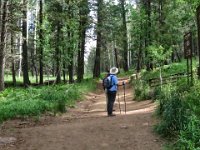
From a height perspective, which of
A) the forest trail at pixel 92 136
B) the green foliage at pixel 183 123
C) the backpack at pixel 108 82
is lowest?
the forest trail at pixel 92 136

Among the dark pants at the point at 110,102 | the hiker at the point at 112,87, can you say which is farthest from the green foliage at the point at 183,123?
the dark pants at the point at 110,102

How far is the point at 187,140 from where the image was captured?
7.92 m

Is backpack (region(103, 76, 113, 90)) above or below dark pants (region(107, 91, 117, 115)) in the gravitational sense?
above

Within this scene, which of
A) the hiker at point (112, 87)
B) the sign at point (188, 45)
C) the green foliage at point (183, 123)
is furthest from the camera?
the hiker at point (112, 87)

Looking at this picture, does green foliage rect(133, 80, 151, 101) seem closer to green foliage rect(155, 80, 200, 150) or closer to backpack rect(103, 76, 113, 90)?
backpack rect(103, 76, 113, 90)

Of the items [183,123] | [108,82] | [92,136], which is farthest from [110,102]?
[183,123]

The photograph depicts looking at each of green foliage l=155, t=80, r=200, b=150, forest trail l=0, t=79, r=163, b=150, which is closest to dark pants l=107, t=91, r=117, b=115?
forest trail l=0, t=79, r=163, b=150

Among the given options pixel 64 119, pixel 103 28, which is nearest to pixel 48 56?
pixel 103 28

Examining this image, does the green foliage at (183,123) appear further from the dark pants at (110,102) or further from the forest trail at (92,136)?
the dark pants at (110,102)

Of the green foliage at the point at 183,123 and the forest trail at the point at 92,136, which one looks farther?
the forest trail at the point at 92,136

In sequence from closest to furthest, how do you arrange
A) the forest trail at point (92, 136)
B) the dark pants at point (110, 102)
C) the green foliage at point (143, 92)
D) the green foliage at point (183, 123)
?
the green foliage at point (183, 123) → the forest trail at point (92, 136) → the dark pants at point (110, 102) → the green foliage at point (143, 92)

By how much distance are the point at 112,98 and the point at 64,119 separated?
2097 millimetres

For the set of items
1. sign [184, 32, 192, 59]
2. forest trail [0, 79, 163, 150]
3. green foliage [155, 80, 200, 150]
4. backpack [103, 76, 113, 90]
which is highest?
sign [184, 32, 192, 59]

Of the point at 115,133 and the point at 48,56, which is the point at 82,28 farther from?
the point at 115,133
